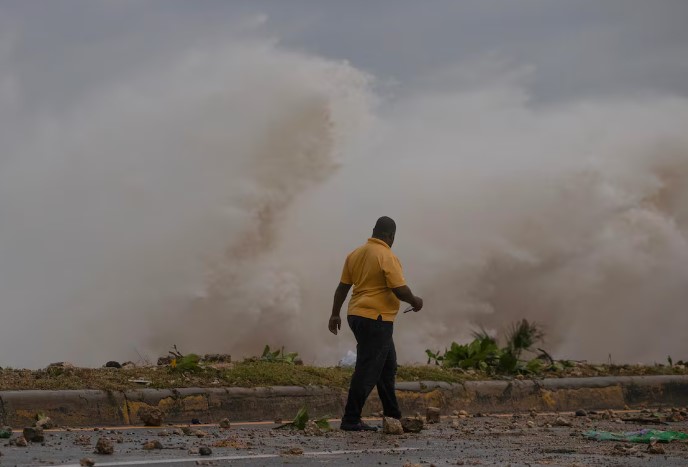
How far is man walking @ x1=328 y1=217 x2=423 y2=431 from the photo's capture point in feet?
27.5

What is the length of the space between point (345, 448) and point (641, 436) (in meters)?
2.24

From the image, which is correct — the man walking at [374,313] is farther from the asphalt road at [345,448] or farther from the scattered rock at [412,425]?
the asphalt road at [345,448]

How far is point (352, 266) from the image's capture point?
8727 millimetres

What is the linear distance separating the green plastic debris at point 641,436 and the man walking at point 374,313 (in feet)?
5.27

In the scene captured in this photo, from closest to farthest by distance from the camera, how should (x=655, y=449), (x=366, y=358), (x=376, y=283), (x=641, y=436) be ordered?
(x=655, y=449), (x=641, y=436), (x=366, y=358), (x=376, y=283)

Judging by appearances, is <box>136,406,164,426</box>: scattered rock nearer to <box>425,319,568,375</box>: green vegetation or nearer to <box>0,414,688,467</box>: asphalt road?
<box>0,414,688,467</box>: asphalt road

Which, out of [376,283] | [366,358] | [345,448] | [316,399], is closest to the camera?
[345,448]

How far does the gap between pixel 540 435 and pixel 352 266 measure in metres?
1.93

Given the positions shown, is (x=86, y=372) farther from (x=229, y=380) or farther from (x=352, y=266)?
(x=352, y=266)

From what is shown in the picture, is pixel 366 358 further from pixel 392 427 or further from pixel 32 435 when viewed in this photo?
pixel 32 435

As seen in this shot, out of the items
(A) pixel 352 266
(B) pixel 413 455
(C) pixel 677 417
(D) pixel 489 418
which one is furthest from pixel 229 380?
(C) pixel 677 417

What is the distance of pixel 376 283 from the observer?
855 centimetres

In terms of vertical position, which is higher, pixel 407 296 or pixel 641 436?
pixel 407 296

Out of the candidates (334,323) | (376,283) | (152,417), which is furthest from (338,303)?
(152,417)
